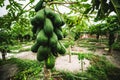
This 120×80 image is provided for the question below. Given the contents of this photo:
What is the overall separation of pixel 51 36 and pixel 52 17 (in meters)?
0.17

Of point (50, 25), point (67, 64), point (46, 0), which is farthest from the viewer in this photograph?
point (67, 64)

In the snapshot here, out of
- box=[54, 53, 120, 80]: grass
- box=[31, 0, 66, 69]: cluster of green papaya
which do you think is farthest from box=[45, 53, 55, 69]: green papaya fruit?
box=[54, 53, 120, 80]: grass

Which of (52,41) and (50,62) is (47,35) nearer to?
(52,41)

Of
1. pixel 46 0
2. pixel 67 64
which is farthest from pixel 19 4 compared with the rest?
pixel 67 64

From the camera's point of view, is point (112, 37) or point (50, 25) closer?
point (50, 25)

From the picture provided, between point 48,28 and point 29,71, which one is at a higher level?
point 48,28

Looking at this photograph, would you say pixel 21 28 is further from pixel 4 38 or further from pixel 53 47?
pixel 4 38

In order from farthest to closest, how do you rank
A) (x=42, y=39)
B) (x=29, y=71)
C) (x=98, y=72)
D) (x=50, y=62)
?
1. (x=98, y=72)
2. (x=29, y=71)
3. (x=50, y=62)
4. (x=42, y=39)

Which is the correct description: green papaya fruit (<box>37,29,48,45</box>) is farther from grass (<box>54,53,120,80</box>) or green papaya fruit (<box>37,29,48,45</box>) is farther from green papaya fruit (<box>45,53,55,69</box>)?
grass (<box>54,53,120,80</box>)

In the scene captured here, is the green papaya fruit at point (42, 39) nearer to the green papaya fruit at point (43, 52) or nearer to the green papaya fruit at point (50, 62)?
the green papaya fruit at point (43, 52)

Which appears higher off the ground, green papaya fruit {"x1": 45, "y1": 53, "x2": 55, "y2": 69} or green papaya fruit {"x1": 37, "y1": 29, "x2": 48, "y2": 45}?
green papaya fruit {"x1": 37, "y1": 29, "x2": 48, "y2": 45}

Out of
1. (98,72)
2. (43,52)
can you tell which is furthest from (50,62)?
(98,72)

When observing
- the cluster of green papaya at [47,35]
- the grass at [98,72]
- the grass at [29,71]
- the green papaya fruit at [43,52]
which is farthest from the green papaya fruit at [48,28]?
the grass at [98,72]

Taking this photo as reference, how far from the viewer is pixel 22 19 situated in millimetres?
3674
